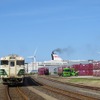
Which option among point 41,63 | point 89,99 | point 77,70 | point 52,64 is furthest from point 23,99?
point 41,63

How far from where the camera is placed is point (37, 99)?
25.3 m

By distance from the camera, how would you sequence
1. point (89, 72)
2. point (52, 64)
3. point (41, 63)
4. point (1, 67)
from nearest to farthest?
point (1, 67)
point (89, 72)
point (52, 64)
point (41, 63)

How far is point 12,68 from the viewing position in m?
40.1

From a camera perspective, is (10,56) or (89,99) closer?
(89,99)

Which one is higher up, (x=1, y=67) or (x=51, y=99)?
(x=1, y=67)

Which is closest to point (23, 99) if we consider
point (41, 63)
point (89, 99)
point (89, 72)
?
point (89, 99)

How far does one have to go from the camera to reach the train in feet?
131

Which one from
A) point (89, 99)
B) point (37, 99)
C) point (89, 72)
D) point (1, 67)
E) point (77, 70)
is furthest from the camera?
point (77, 70)

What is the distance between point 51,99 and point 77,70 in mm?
71094

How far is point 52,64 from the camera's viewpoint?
174250 mm

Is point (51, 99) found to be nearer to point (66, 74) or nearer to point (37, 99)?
point (37, 99)

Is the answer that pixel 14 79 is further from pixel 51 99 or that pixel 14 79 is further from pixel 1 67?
pixel 51 99

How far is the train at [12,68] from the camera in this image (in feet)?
131

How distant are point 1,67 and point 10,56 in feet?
5.52
